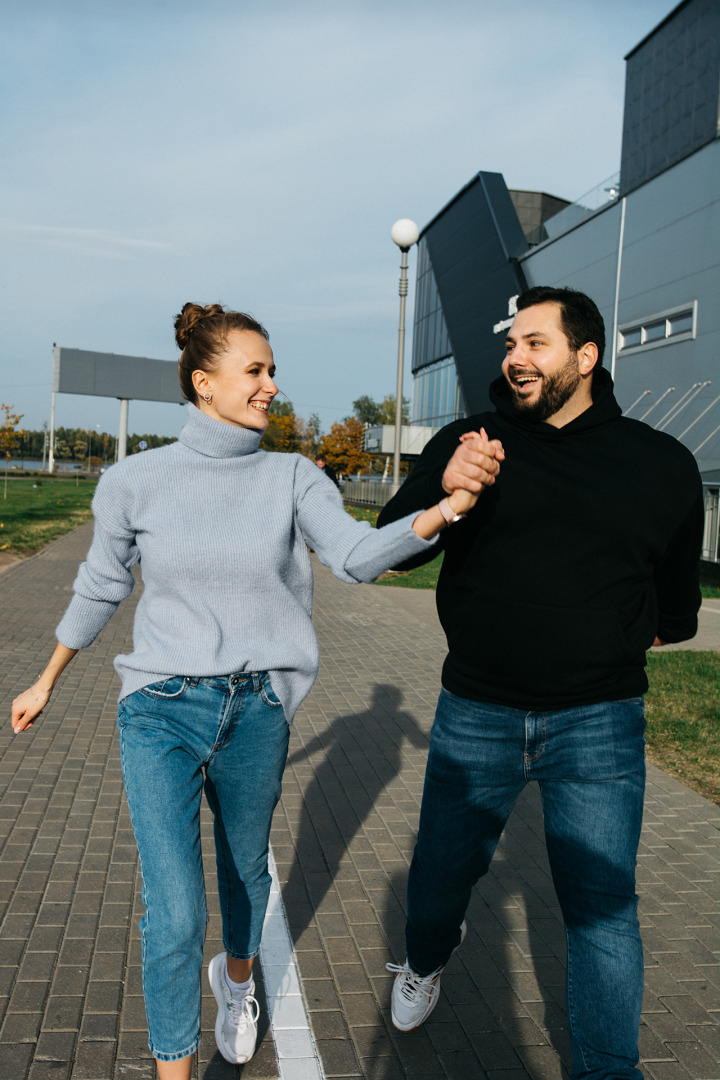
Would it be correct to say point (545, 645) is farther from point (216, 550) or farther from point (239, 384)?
point (239, 384)

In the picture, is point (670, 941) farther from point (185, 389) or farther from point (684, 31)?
point (684, 31)

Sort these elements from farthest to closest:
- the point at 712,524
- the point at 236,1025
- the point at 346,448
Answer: the point at 346,448
the point at 712,524
the point at 236,1025

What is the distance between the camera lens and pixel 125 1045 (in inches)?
107

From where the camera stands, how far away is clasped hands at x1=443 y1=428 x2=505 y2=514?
1986 mm

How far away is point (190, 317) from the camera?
2.52m

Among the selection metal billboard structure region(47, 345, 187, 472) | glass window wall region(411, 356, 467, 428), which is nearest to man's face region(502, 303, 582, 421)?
glass window wall region(411, 356, 467, 428)

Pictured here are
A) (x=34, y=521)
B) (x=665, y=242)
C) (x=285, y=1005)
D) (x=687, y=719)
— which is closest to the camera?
(x=285, y=1005)

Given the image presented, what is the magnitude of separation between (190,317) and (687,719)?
549 centimetres

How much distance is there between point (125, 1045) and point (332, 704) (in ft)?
14.4

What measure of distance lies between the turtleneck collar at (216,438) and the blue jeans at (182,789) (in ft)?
1.84

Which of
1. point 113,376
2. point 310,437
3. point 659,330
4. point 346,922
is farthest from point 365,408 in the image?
point 346,922

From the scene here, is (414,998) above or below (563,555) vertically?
below

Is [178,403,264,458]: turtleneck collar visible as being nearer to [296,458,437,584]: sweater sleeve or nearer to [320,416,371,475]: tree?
[296,458,437,584]: sweater sleeve

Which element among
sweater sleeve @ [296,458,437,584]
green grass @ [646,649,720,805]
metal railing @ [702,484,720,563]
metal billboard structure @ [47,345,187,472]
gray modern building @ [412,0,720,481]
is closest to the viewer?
sweater sleeve @ [296,458,437,584]
